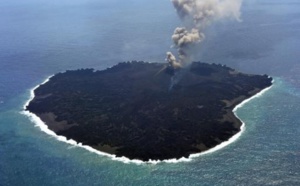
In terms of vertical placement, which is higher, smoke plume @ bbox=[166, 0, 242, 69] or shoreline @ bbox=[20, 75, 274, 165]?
smoke plume @ bbox=[166, 0, 242, 69]

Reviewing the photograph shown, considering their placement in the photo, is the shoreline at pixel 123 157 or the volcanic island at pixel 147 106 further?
the volcanic island at pixel 147 106

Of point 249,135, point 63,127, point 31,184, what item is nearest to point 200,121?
point 249,135

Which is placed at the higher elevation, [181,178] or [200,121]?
[200,121]

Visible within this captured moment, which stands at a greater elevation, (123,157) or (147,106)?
(147,106)

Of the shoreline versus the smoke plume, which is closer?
the shoreline

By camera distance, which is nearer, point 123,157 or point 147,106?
point 123,157

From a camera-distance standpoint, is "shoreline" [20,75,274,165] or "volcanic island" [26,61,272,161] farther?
"volcanic island" [26,61,272,161]

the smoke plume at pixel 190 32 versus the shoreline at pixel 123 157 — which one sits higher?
the smoke plume at pixel 190 32

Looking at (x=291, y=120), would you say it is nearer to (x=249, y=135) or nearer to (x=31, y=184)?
(x=249, y=135)
